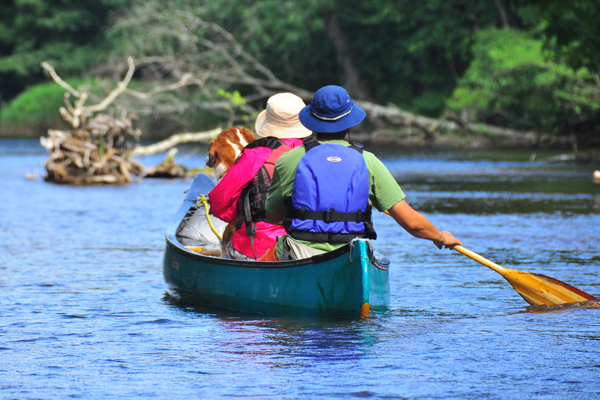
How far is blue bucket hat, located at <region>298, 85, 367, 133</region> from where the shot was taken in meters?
5.52

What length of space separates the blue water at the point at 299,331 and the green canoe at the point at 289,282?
0.12 m

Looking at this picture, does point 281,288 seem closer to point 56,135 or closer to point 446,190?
point 446,190

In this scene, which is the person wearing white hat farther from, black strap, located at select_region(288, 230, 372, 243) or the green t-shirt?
black strap, located at select_region(288, 230, 372, 243)

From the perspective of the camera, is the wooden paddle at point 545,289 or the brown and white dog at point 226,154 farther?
the wooden paddle at point 545,289

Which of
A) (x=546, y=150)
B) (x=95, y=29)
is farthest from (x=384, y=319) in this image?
(x=95, y=29)

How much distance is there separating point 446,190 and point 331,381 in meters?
12.4

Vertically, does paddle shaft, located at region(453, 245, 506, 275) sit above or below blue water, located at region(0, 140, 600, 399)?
above

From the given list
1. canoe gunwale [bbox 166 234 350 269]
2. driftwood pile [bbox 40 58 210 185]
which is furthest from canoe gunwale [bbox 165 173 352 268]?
driftwood pile [bbox 40 58 210 185]

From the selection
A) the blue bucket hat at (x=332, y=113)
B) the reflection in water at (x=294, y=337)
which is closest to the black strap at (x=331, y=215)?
the blue bucket hat at (x=332, y=113)

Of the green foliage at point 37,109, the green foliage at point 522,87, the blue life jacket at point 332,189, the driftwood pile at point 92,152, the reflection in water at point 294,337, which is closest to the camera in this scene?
the reflection in water at point 294,337

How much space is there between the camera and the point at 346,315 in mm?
5816

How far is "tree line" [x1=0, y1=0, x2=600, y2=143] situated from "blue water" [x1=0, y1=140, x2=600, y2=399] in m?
9.93

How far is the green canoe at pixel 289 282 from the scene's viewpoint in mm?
5582

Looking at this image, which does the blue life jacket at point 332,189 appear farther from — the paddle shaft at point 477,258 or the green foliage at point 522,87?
the green foliage at point 522,87
